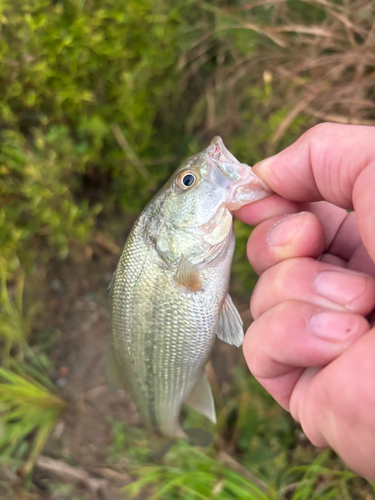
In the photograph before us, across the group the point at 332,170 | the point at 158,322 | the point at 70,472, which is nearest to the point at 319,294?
the point at 332,170

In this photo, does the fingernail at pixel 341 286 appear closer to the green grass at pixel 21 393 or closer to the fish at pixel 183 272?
the fish at pixel 183 272

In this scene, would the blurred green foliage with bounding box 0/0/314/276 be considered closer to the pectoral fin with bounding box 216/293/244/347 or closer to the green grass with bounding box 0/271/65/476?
the green grass with bounding box 0/271/65/476

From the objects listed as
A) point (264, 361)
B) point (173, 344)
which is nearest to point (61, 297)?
point (173, 344)

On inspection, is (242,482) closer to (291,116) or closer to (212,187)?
(212,187)

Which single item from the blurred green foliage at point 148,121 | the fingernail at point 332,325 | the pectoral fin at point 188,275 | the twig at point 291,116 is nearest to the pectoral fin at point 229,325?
the pectoral fin at point 188,275

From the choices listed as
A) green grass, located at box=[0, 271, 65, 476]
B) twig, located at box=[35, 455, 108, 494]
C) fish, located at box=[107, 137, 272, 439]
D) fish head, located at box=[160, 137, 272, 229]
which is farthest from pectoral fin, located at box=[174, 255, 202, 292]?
twig, located at box=[35, 455, 108, 494]

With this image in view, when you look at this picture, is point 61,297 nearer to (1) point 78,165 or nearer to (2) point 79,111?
(1) point 78,165
